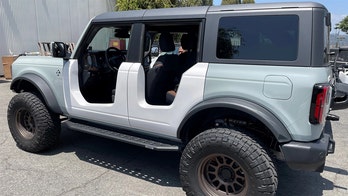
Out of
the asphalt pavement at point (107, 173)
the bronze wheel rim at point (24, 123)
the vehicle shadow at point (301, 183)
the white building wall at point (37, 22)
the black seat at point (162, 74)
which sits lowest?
the vehicle shadow at point (301, 183)

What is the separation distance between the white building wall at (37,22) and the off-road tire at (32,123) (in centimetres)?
824

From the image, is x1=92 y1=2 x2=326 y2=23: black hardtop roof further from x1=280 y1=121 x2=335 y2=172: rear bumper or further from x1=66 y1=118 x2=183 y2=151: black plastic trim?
x1=66 y1=118 x2=183 y2=151: black plastic trim

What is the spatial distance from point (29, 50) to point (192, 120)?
11264 millimetres

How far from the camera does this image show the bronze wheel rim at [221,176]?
9.64 feet

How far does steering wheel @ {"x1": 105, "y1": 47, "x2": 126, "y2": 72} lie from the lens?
451 centimetres

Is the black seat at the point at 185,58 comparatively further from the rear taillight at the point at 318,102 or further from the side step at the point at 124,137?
the rear taillight at the point at 318,102

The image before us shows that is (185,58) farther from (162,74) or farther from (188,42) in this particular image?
(162,74)

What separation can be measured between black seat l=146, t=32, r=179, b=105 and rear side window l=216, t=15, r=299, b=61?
91cm

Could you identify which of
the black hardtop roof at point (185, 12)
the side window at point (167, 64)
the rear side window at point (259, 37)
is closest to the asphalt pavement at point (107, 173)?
the side window at point (167, 64)

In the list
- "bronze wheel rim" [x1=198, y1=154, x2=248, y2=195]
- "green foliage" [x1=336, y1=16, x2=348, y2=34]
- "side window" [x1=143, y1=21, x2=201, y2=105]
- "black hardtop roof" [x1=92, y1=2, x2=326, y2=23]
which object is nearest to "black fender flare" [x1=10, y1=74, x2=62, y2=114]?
"black hardtop roof" [x1=92, y1=2, x2=326, y2=23]

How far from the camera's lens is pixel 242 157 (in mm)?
2775

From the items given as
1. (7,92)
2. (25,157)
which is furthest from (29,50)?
(25,157)

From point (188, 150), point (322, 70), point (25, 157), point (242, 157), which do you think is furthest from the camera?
point (25, 157)

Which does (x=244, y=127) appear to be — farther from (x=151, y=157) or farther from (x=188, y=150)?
(x=151, y=157)
